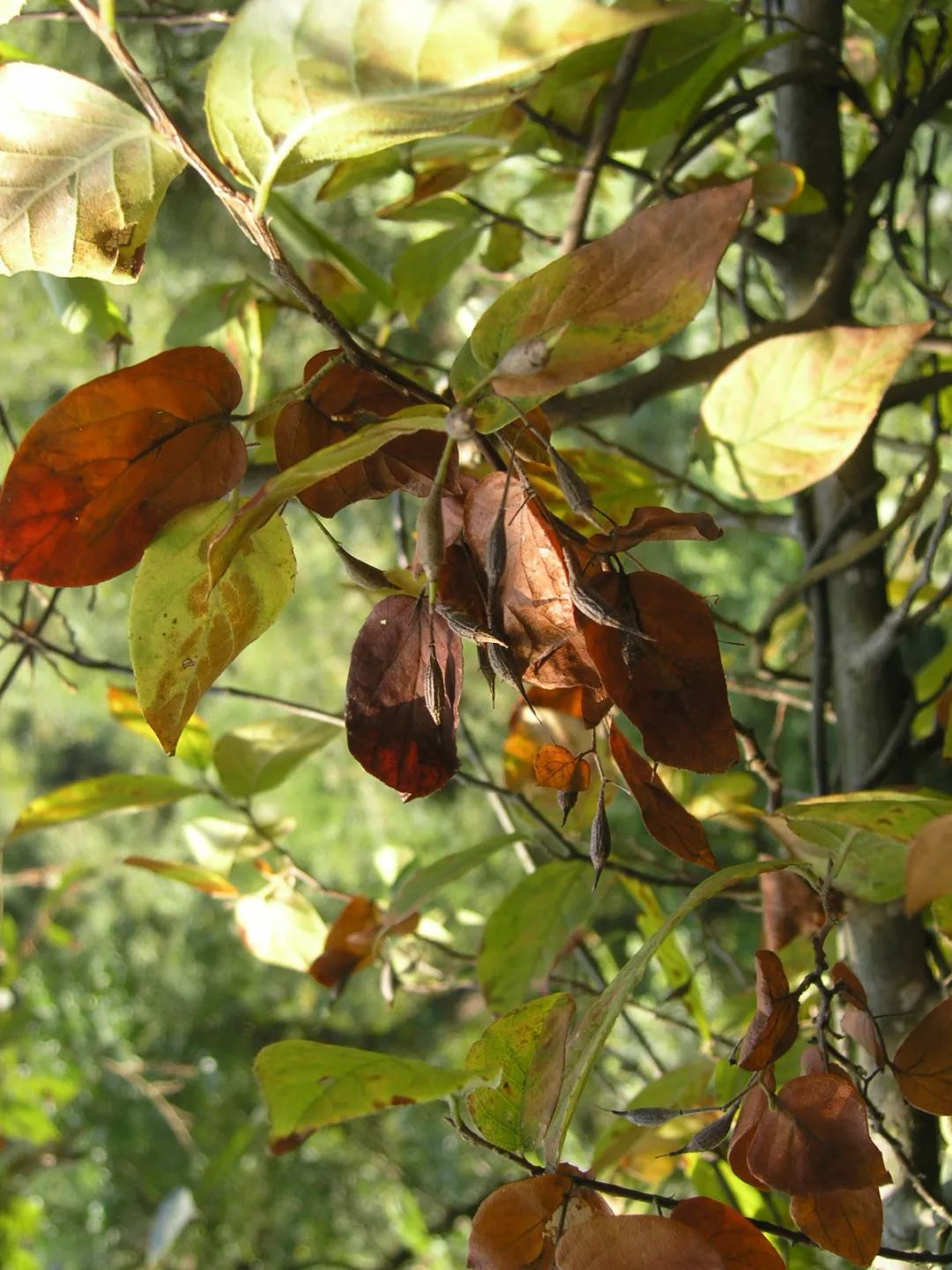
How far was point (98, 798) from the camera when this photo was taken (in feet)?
1.46

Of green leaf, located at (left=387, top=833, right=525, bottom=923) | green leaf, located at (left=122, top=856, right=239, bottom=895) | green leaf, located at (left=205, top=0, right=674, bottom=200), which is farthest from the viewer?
green leaf, located at (left=122, top=856, right=239, bottom=895)

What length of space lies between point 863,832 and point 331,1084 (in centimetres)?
14

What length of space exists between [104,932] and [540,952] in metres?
2.84

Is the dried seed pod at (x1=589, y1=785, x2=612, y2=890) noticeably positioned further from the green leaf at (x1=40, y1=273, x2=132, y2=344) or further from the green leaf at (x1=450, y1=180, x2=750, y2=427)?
the green leaf at (x1=40, y1=273, x2=132, y2=344)

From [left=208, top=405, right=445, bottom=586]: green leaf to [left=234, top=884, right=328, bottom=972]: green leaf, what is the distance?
37 centimetres

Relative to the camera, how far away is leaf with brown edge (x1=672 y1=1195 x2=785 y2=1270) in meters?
0.22

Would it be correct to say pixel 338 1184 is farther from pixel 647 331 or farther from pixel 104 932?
pixel 647 331

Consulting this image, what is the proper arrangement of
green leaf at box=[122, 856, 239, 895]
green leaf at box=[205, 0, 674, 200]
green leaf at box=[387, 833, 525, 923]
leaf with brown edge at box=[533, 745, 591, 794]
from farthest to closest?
green leaf at box=[122, 856, 239, 895]
green leaf at box=[387, 833, 525, 923]
leaf with brown edge at box=[533, 745, 591, 794]
green leaf at box=[205, 0, 674, 200]

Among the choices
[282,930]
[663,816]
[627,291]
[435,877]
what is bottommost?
[282,930]

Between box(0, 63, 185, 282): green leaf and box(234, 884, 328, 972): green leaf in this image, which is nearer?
box(0, 63, 185, 282): green leaf

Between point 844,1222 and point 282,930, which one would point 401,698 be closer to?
point 844,1222

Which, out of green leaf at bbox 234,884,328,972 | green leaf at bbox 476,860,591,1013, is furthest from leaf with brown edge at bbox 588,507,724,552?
green leaf at bbox 234,884,328,972

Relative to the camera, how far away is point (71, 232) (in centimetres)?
22

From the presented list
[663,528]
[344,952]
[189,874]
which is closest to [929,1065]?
[663,528]
